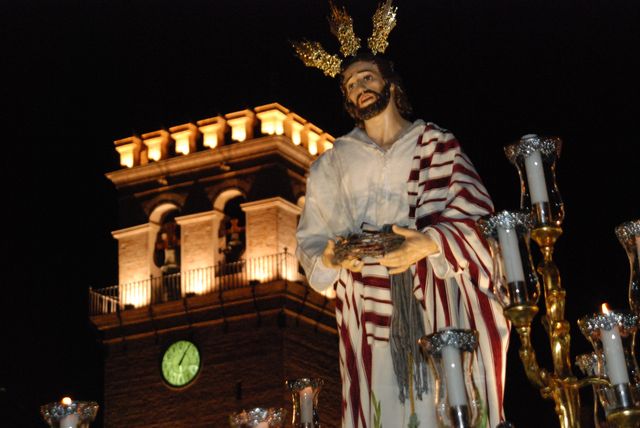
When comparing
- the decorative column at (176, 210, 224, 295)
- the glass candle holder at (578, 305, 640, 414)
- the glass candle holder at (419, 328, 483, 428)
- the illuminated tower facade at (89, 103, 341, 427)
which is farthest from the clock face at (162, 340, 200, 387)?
the glass candle holder at (419, 328, 483, 428)

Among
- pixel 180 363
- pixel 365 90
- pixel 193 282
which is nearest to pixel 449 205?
pixel 365 90

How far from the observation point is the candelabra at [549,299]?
6879mm

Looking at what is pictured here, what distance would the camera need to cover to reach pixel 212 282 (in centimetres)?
4406

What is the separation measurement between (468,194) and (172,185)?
39065 mm

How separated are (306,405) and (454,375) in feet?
8.34

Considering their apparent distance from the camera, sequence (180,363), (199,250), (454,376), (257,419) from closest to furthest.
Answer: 1. (454,376)
2. (257,419)
3. (180,363)
4. (199,250)

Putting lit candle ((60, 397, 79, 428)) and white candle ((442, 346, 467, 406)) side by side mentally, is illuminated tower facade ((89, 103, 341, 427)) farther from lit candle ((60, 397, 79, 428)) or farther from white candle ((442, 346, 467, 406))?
white candle ((442, 346, 467, 406))

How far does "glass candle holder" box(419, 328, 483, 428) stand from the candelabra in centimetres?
46

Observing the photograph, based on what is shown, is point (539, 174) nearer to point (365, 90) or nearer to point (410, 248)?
point (410, 248)

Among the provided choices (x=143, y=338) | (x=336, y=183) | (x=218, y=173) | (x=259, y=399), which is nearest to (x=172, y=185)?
(x=218, y=173)

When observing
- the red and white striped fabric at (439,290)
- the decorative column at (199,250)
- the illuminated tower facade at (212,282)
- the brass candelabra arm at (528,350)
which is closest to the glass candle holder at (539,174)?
the brass candelabra arm at (528,350)

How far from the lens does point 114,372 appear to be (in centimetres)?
4569

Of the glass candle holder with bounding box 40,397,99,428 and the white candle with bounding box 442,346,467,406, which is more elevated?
the glass candle holder with bounding box 40,397,99,428

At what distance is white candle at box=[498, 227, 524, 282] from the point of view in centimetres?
701
